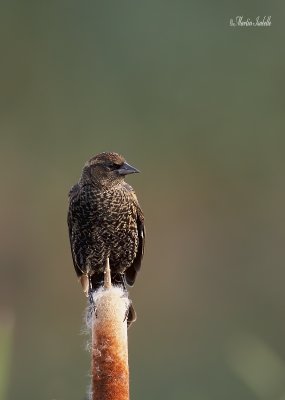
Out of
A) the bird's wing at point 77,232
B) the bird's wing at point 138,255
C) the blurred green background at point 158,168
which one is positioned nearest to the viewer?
the bird's wing at point 77,232

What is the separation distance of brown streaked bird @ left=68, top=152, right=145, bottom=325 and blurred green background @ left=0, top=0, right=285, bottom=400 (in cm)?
133

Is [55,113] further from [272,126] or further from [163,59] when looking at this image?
[272,126]

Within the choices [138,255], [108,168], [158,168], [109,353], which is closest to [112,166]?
[108,168]

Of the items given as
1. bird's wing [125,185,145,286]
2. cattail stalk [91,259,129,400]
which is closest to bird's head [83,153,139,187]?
bird's wing [125,185,145,286]

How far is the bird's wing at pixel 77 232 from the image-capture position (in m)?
4.20

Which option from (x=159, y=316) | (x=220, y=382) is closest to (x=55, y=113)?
(x=159, y=316)

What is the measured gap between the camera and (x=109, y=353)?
7.84 feet

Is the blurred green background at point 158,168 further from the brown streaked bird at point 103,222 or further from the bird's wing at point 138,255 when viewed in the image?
the brown streaked bird at point 103,222

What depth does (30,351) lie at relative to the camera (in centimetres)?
654

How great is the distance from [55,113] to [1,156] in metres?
0.81

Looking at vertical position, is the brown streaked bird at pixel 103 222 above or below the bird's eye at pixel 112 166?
below

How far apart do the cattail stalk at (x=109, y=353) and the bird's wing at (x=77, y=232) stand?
158 centimetres

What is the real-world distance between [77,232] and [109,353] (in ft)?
6.19

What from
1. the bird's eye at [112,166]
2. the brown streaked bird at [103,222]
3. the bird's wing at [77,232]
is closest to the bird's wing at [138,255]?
the brown streaked bird at [103,222]
